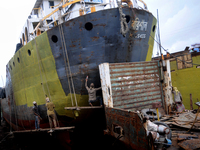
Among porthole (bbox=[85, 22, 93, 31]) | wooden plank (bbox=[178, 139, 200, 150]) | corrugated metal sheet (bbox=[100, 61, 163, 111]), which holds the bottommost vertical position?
wooden plank (bbox=[178, 139, 200, 150])

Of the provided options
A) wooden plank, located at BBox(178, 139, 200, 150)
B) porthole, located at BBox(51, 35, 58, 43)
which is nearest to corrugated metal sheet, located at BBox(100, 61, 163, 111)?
wooden plank, located at BBox(178, 139, 200, 150)

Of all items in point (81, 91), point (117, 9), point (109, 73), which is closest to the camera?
point (109, 73)

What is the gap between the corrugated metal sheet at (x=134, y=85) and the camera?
5887 mm

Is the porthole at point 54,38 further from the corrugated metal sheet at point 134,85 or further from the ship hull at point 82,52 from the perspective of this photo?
the corrugated metal sheet at point 134,85

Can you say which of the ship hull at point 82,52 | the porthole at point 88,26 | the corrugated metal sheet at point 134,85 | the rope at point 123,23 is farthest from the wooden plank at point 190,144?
the porthole at point 88,26

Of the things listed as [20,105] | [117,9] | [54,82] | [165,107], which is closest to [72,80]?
[54,82]

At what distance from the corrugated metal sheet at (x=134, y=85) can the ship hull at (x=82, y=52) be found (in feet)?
2.52

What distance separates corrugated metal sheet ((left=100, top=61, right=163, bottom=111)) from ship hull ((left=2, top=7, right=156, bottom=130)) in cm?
77

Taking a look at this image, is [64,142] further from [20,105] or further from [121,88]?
[20,105]

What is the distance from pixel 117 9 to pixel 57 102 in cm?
475

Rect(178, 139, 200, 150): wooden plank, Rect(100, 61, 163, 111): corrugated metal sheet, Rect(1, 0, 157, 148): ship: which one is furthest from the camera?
Rect(1, 0, 157, 148): ship

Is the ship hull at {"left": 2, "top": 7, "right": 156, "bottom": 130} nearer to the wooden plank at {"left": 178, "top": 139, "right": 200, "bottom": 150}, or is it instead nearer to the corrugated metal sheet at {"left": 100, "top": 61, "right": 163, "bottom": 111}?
the corrugated metal sheet at {"left": 100, "top": 61, "right": 163, "bottom": 111}

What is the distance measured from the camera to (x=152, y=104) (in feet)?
21.9

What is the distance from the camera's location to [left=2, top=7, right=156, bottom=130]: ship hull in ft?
21.0
